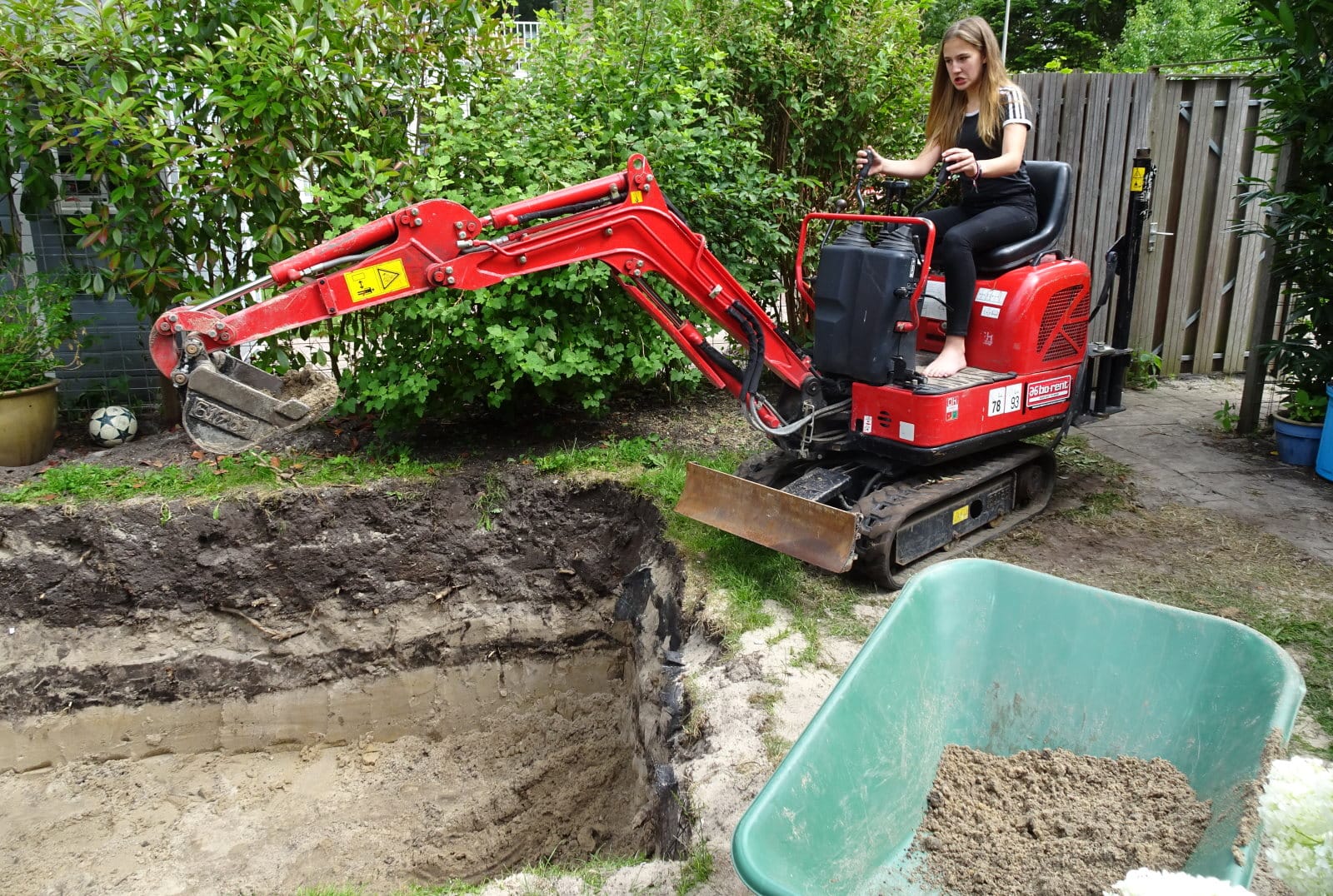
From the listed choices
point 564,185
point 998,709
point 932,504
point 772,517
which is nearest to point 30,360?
point 564,185

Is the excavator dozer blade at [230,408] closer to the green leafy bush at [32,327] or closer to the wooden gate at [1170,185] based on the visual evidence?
the green leafy bush at [32,327]

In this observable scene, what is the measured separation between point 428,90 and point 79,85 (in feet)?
6.53

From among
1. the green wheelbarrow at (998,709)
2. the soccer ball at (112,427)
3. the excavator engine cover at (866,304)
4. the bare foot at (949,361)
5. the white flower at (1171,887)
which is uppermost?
the excavator engine cover at (866,304)

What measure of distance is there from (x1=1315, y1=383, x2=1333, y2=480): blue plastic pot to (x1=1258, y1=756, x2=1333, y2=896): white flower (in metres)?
4.97

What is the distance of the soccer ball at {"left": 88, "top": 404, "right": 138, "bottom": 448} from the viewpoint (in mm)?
6090

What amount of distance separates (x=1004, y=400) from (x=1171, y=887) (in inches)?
143

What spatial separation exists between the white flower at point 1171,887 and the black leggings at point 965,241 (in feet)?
11.6

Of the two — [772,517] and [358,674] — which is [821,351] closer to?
[772,517]

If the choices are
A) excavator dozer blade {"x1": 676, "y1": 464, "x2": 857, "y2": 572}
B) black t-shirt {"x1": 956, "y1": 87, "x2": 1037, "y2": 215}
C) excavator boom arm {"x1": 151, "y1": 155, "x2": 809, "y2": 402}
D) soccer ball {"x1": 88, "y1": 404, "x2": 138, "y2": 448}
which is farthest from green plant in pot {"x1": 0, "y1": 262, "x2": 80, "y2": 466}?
black t-shirt {"x1": 956, "y1": 87, "x2": 1037, "y2": 215}

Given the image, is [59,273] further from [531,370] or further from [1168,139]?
[1168,139]

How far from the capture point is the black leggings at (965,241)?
4590 mm

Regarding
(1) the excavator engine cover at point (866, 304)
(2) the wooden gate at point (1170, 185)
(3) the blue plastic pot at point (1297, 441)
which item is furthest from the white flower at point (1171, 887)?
(2) the wooden gate at point (1170, 185)

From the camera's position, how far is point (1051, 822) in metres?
2.43

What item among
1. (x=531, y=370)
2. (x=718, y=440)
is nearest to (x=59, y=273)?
(x=531, y=370)
